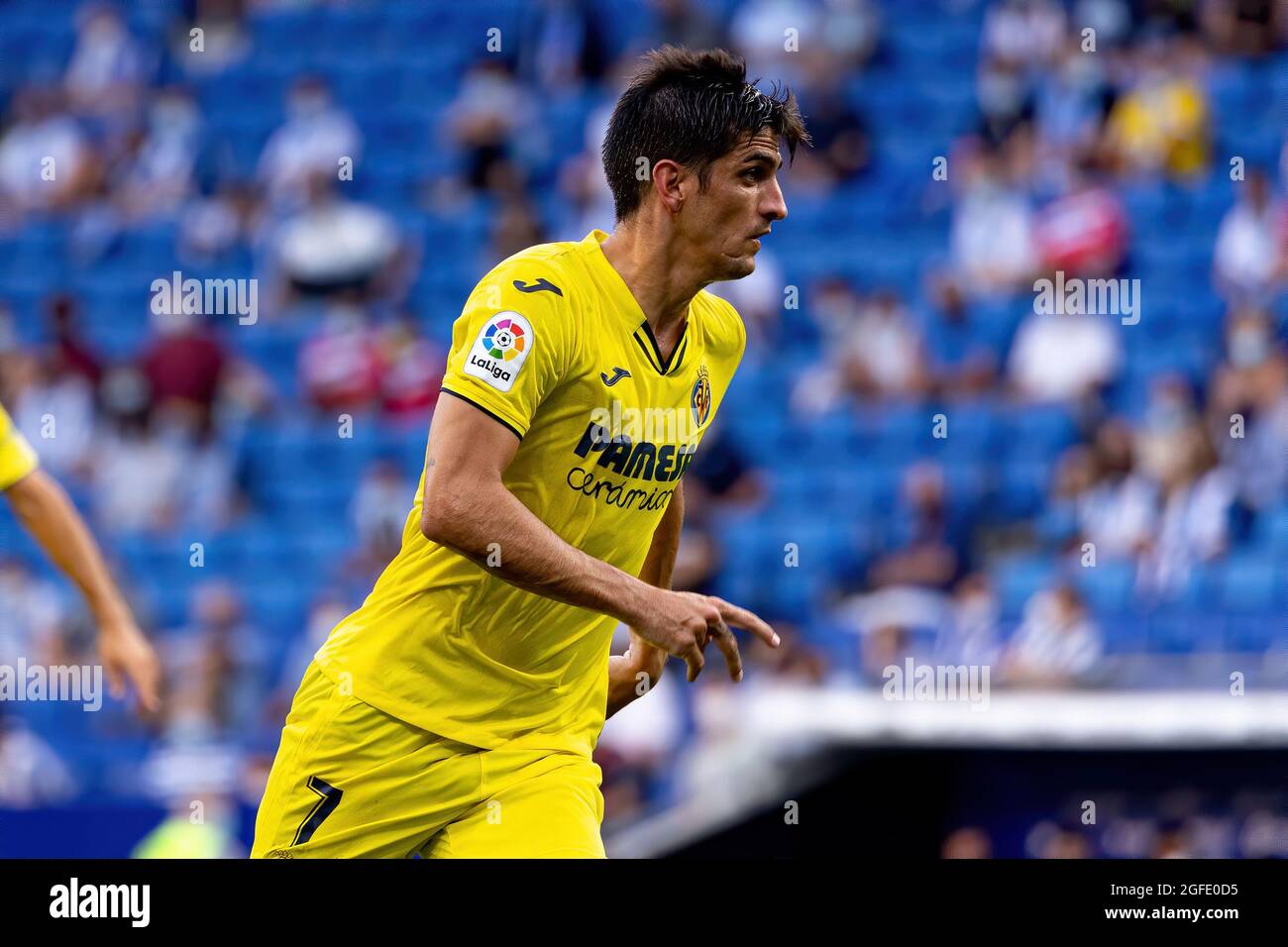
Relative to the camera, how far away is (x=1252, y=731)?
27.9 feet

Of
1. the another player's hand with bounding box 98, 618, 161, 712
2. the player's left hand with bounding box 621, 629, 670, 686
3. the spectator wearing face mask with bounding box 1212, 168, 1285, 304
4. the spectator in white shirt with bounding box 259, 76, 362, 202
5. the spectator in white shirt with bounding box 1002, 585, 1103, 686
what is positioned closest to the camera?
the another player's hand with bounding box 98, 618, 161, 712

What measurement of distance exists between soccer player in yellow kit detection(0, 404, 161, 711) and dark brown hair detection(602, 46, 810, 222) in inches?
63.6

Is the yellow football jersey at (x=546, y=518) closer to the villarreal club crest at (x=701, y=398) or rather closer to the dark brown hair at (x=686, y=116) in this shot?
the villarreal club crest at (x=701, y=398)

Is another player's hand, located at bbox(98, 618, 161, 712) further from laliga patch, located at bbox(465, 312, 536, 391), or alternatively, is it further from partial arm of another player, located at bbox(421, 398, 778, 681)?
laliga patch, located at bbox(465, 312, 536, 391)

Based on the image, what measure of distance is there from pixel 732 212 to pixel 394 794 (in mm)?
1611

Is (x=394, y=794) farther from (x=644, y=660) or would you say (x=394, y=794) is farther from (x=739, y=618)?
(x=739, y=618)

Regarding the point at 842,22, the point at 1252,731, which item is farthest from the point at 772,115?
the point at 842,22

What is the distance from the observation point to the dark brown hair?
439 cm

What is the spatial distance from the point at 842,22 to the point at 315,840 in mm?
10151

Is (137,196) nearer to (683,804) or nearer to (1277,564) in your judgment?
(683,804)

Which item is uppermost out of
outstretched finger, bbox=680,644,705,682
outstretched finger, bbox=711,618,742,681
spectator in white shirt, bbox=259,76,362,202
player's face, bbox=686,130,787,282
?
spectator in white shirt, bbox=259,76,362,202

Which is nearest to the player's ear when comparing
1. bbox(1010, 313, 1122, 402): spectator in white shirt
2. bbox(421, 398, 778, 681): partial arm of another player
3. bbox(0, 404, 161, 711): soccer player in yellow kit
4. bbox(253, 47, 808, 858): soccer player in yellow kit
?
bbox(253, 47, 808, 858): soccer player in yellow kit

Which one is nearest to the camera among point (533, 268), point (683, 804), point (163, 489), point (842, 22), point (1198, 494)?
point (533, 268)

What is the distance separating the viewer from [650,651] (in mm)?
4875
